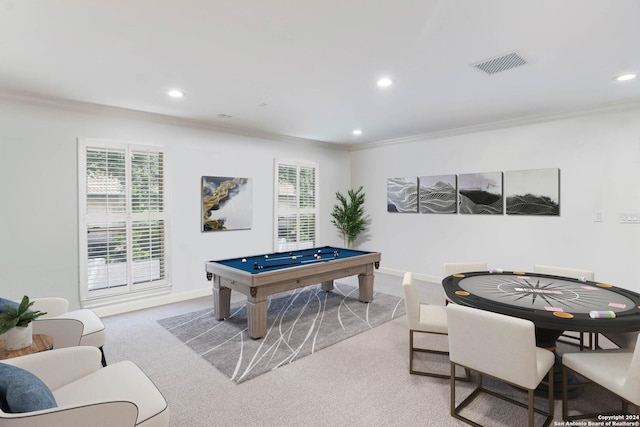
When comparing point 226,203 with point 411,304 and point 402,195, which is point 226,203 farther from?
point 411,304

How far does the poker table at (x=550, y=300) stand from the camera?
209 centimetres

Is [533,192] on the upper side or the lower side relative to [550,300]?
upper

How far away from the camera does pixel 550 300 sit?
2561 millimetres

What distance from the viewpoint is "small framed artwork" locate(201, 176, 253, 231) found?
216 inches

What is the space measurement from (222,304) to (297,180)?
10.5 ft

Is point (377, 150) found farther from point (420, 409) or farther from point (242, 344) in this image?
point (420, 409)

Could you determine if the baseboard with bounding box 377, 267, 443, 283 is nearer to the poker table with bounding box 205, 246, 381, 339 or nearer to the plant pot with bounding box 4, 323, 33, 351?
the poker table with bounding box 205, 246, 381, 339

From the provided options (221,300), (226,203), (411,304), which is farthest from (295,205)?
(411,304)

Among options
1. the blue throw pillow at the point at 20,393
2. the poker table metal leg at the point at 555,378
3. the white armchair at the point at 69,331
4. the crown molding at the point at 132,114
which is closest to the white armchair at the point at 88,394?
the blue throw pillow at the point at 20,393

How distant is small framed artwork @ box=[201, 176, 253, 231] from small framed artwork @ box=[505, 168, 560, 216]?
4.31 meters

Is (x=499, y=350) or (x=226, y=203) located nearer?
(x=499, y=350)

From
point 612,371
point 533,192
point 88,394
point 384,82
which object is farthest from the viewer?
point 533,192

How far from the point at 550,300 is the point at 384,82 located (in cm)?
253

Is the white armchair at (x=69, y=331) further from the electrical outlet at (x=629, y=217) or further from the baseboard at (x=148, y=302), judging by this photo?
the electrical outlet at (x=629, y=217)
